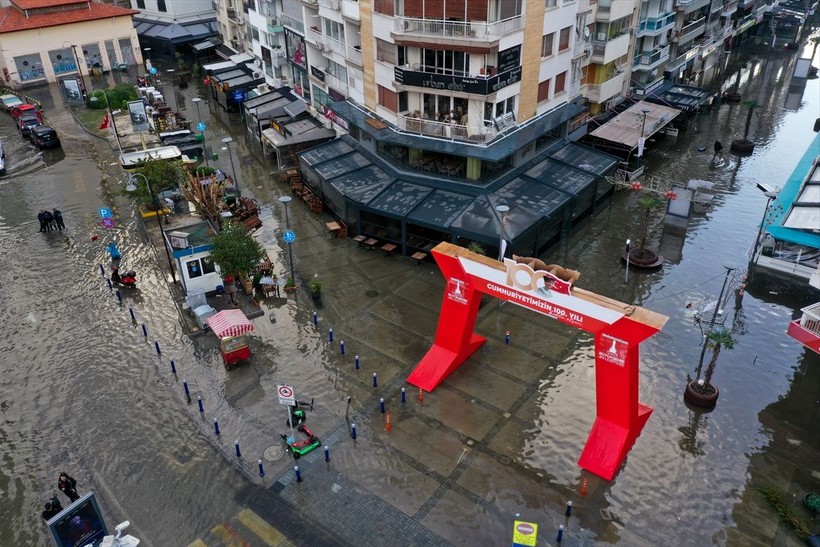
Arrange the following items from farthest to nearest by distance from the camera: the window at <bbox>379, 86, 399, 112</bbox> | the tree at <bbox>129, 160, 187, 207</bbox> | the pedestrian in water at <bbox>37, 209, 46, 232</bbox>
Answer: the pedestrian in water at <bbox>37, 209, 46, 232</bbox> < the tree at <bbox>129, 160, 187, 207</bbox> < the window at <bbox>379, 86, 399, 112</bbox>

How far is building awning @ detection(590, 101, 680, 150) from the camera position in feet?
171

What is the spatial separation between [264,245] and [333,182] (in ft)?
20.9

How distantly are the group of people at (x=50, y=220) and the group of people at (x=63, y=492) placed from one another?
2490cm

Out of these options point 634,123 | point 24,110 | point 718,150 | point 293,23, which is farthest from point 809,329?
point 24,110

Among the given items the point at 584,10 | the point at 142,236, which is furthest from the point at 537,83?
the point at 142,236

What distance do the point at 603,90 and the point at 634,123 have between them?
399 centimetres

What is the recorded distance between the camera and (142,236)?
43750mm

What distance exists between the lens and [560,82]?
4556 centimetres

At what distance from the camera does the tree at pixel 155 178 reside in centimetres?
4247

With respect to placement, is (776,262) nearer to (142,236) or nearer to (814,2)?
(142,236)

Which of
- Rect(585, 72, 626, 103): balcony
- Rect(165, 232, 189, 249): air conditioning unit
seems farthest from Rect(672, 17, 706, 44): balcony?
Rect(165, 232, 189, 249): air conditioning unit

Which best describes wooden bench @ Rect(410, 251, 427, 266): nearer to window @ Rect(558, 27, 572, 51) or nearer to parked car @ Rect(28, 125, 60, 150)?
window @ Rect(558, 27, 572, 51)

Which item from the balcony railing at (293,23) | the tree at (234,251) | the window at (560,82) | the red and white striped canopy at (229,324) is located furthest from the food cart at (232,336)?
the balcony railing at (293,23)

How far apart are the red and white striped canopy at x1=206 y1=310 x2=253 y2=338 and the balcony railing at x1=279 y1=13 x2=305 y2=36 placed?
30849 millimetres
